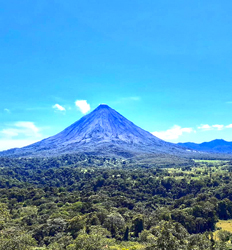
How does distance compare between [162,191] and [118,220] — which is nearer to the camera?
[118,220]

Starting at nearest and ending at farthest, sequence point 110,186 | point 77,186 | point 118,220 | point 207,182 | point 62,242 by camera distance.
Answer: point 62,242 → point 118,220 → point 207,182 → point 110,186 → point 77,186

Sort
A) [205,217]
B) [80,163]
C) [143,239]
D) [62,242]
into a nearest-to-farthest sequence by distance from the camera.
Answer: [62,242] → [143,239] → [205,217] → [80,163]

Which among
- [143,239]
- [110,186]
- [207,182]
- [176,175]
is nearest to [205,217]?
[143,239]

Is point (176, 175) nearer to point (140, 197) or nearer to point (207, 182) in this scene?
point (207, 182)

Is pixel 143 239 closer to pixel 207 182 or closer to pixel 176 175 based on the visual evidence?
pixel 207 182

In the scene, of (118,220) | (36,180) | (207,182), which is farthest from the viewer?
(36,180)

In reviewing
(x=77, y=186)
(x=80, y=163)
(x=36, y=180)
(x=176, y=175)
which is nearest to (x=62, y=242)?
(x=77, y=186)

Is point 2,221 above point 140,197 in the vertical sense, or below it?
above
